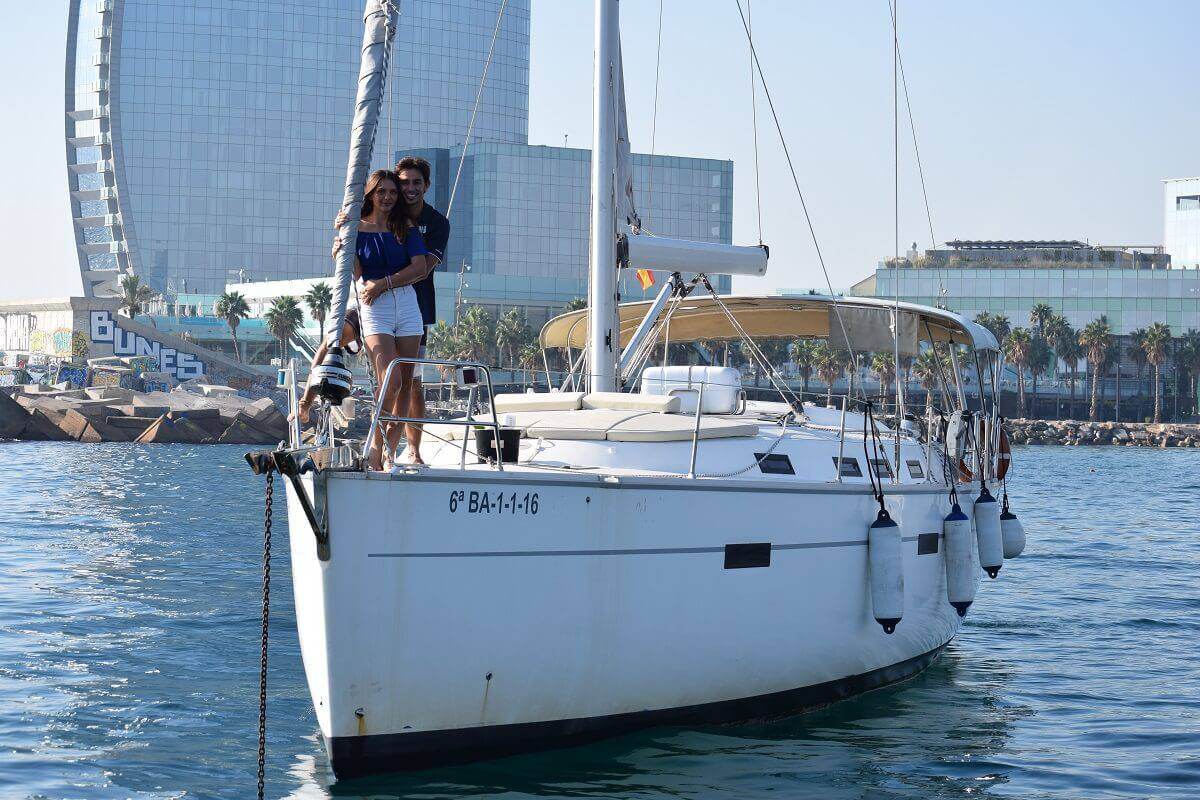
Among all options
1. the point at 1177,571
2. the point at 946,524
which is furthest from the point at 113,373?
the point at 946,524

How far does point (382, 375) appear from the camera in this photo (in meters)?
8.88

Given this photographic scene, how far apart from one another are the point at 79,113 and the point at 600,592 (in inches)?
6342

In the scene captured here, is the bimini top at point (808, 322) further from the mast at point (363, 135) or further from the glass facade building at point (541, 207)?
the glass facade building at point (541, 207)

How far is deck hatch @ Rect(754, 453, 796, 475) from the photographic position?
10305mm

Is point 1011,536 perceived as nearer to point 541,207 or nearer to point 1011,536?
point 1011,536

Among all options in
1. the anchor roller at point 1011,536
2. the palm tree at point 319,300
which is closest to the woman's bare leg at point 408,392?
the anchor roller at point 1011,536

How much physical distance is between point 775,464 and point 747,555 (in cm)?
127

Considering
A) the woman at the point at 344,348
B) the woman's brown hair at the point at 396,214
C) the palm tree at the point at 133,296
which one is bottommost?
the woman at the point at 344,348

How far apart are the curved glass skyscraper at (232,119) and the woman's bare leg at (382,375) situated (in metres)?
147

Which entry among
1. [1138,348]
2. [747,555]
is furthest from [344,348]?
[1138,348]

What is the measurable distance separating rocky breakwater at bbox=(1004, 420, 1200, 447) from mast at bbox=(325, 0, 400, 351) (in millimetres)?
90901

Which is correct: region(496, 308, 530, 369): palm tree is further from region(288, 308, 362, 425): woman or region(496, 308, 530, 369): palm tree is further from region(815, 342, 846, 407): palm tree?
region(288, 308, 362, 425): woman

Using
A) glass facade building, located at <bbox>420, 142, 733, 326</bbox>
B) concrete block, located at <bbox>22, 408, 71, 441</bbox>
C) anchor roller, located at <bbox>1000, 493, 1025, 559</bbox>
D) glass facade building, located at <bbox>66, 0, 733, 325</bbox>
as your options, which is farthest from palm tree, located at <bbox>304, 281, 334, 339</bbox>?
anchor roller, located at <bbox>1000, 493, 1025, 559</bbox>

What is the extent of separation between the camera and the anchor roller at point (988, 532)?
13.2m
